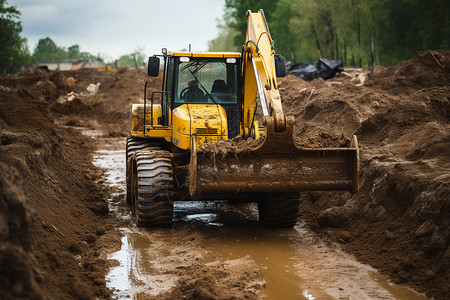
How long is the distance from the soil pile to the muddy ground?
18 millimetres

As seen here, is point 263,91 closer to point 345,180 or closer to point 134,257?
point 345,180

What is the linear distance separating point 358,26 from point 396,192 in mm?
36506

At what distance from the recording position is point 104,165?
13961 millimetres

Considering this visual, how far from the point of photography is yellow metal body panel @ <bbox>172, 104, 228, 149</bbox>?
796 centimetres

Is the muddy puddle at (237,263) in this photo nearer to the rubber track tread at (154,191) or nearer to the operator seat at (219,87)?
the rubber track tread at (154,191)

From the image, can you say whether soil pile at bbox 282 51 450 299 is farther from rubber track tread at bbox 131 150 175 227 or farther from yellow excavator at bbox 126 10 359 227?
rubber track tread at bbox 131 150 175 227

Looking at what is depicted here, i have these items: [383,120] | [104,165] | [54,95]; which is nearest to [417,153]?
[383,120]

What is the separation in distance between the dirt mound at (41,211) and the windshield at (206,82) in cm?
252

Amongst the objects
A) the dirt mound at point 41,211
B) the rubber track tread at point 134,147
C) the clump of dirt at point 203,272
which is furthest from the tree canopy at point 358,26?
the clump of dirt at point 203,272

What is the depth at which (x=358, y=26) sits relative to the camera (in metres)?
41.6

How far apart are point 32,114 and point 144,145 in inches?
172

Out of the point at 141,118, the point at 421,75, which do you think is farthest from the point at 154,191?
the point at 421,75

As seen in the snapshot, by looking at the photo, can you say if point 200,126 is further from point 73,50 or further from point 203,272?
point 73,50

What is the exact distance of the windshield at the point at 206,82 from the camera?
28.0ft
